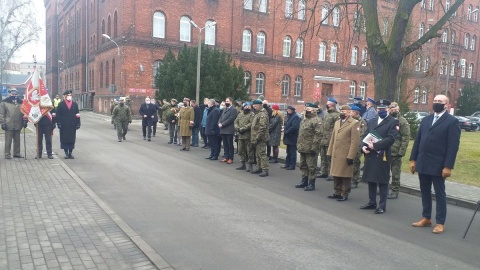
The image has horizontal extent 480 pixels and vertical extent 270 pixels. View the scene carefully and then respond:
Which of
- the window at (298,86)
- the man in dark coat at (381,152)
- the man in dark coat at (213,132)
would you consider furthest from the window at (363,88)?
the man in dark coat at (381,152)

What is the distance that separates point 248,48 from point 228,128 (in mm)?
33540

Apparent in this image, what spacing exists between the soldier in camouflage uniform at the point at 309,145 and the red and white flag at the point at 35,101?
7580mm

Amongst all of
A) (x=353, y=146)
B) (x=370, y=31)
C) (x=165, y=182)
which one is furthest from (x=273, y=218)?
Result: (x=370, y=31)

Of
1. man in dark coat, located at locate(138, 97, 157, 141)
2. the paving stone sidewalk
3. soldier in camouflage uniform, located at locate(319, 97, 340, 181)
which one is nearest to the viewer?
the paving stone sidewalk

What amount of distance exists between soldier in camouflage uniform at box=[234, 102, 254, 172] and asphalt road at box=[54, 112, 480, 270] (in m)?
0.96

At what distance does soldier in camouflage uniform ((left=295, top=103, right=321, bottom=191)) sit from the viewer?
9.77m

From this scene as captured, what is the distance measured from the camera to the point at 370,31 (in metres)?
15.0

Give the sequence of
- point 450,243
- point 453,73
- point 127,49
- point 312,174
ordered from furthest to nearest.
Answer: point 453,73, point 127,49, point 312,174, point 450,243

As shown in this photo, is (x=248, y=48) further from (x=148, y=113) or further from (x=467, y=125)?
(x=148, y=113)

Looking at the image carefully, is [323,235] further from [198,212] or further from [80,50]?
[80,50]

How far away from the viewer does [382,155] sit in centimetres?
809

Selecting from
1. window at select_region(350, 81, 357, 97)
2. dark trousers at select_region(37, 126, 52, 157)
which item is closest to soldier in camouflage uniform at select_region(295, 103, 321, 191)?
dark trousers at select_region(37, 126, 52, 157)

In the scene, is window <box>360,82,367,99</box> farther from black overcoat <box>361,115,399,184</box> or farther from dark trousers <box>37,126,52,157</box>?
black overcoat <box>361,115,399,184</box>

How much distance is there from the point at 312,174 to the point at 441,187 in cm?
325
